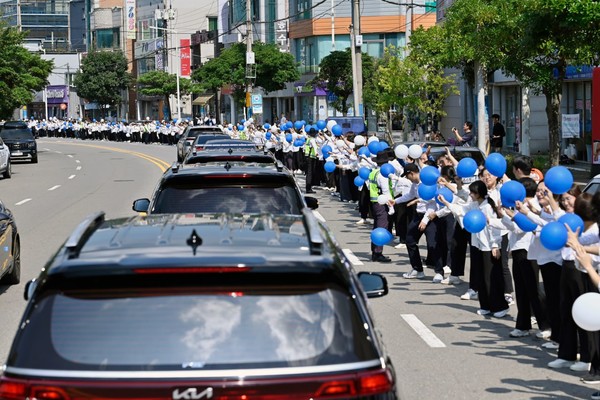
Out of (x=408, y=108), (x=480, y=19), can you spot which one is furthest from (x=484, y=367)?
(x=408, y=108)

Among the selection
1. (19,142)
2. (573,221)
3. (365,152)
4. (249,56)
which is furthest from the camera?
(249,56)

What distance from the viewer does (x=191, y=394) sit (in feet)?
14.0

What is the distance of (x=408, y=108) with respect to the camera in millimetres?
49875

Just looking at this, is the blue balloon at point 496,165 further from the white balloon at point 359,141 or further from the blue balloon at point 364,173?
the white balloon at point 359,141

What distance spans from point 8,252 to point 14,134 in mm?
38777

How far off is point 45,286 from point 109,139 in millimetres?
89595

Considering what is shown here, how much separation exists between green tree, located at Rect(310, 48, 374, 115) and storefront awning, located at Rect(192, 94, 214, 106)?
38155mm

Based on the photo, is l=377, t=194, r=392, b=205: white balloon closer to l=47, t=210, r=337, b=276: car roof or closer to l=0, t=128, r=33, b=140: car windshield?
l=47, t=210, r=337, b=276: car roof

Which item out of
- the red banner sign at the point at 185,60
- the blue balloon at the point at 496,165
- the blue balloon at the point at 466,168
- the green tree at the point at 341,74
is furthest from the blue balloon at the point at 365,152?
the red banner sign at the point at 185,60

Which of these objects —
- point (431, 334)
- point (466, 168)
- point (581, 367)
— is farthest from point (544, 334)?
point (466, 168)

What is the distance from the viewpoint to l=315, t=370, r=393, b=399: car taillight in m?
4.33

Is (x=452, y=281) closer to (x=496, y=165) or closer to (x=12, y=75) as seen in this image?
(x=496, y=165)

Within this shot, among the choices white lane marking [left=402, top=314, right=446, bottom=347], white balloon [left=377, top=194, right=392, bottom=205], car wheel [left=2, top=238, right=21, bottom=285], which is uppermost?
white balloon [left=377, top=194, right=392, bottom=205]

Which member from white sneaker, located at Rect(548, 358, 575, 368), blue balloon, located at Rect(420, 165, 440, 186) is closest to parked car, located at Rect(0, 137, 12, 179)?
blue balloon, located at Rect(420, 165, 440, 186)
